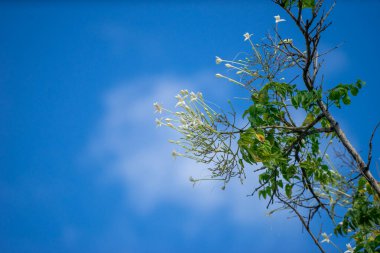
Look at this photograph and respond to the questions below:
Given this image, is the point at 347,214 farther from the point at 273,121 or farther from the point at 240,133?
the point at 240,133

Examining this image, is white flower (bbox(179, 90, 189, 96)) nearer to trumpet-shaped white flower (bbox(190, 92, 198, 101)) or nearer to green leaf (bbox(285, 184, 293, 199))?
trumpet-shaped white flower (bbox(190, 92, 198, 101))

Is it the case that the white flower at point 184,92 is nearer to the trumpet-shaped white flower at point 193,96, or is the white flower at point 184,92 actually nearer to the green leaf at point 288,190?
the trumpet-shaped white flower at point 193,96

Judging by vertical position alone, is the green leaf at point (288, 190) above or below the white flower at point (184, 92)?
below

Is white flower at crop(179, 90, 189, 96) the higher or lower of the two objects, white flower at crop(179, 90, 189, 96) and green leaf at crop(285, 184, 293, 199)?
the higher

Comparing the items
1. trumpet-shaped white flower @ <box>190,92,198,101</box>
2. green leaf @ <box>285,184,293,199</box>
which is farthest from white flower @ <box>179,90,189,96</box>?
green leaf @ <box>285,184,293,199</box>

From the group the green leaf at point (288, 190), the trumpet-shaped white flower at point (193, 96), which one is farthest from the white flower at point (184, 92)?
the green leaf at point (288, 190)

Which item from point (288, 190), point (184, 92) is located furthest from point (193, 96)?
point (288, 190)

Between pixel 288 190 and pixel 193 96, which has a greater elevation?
pixel 193 96

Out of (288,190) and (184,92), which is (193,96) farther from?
(288,190)

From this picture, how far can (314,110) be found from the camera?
225 cm

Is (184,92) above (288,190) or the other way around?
above

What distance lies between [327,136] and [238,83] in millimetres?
760

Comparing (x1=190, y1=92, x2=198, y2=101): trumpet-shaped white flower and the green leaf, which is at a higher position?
(x1=190, y1=92, x2=198, y2=101): trumpet-shaped white flower

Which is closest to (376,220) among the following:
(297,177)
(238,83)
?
(297,177)
